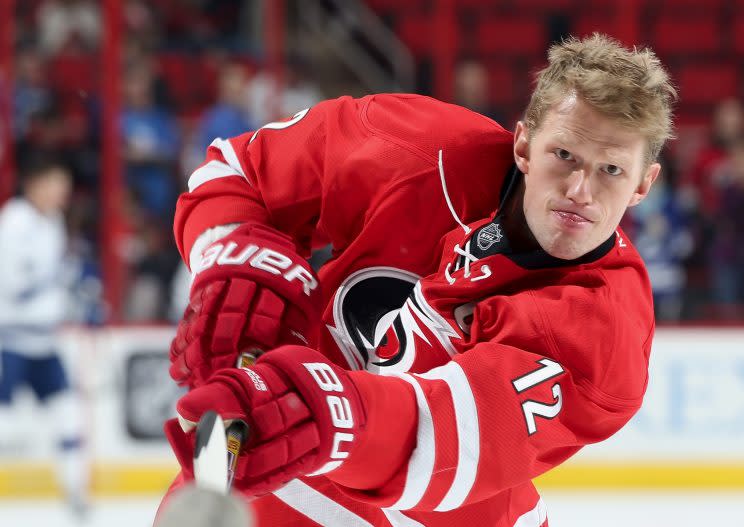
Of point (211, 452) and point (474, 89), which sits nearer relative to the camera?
point (211, 452)

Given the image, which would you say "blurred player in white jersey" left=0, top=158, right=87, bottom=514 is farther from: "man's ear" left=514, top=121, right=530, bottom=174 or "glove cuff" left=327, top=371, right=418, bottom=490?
"glove cuff" left=327, top=371, right=418, bottom=490

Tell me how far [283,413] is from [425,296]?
53 centimetres

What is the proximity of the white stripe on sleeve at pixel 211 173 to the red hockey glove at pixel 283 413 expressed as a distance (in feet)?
2.23

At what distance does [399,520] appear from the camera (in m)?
1.70

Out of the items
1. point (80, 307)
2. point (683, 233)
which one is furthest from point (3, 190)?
point (683, 233)

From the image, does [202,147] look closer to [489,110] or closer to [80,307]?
[80,307]

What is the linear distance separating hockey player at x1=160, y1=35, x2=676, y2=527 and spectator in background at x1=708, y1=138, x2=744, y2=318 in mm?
3680

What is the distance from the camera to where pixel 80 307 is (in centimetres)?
516

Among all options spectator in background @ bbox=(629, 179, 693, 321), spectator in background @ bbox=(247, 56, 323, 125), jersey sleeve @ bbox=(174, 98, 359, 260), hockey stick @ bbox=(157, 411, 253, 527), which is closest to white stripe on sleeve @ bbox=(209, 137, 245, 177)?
jersey sleeve @ bbox=(174, 98, 359, 260)

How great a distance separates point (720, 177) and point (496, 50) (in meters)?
1.65

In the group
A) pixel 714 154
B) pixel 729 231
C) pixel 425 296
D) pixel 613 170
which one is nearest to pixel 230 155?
pixel 425 296

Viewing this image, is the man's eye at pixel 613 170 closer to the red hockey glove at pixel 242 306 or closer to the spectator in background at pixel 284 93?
the red hockey glove at pixel 242 306

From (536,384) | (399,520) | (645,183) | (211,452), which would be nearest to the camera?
(211,452)

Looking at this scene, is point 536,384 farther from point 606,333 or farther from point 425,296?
point 425,296
